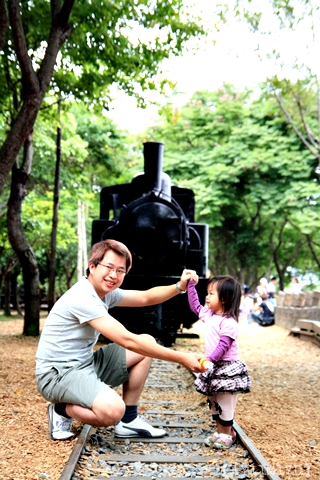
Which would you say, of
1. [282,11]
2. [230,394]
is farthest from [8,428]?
[282,11]

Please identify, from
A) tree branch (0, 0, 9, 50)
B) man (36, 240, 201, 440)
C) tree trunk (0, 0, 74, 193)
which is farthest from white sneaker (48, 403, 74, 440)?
tree branch (0, 0, 9, 50)

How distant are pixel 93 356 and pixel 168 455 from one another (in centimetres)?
106

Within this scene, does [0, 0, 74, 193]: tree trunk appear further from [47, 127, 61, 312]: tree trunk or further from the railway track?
[47, 127, 61, 312]: tree trunk

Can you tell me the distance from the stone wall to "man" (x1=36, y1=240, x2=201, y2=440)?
33.6 ft

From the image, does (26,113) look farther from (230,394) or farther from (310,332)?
(310,332)

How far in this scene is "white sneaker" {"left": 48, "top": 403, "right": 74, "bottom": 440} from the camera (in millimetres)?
4668

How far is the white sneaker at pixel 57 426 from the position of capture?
15.3 feet

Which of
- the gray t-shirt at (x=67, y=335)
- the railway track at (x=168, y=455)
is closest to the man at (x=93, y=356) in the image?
the gray t-shirt at (x=67, y=335)

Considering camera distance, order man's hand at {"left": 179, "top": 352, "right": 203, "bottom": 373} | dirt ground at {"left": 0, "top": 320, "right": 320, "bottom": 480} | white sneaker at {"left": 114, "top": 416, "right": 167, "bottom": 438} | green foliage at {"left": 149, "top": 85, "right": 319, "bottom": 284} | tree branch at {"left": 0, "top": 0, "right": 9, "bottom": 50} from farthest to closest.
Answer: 1. green foliage at {"left": 149, "top": 85, "right": 319, "bottom": 284}
2. tree branch at {"left": 0, "top": 0, "right": 9, "bottom": 50}
3. white sneaker at {"left": 114, "top": 416, "right": 167, "bottom": 438}
4. dirt ground at {"left": 0, "top": 320, "right": 320, "bottom": 480}
5. man's hand at {"left": 179, "top": 352, "right": 203, "bottom": 373}

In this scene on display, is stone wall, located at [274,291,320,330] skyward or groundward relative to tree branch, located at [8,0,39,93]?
groundward

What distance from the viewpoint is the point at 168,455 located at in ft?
14.7

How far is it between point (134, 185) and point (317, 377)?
4.75m

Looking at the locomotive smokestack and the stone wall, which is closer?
the locomotive smokestack

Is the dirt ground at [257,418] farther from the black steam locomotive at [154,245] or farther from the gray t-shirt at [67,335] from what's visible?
the black steam locomotive at [154,245]
